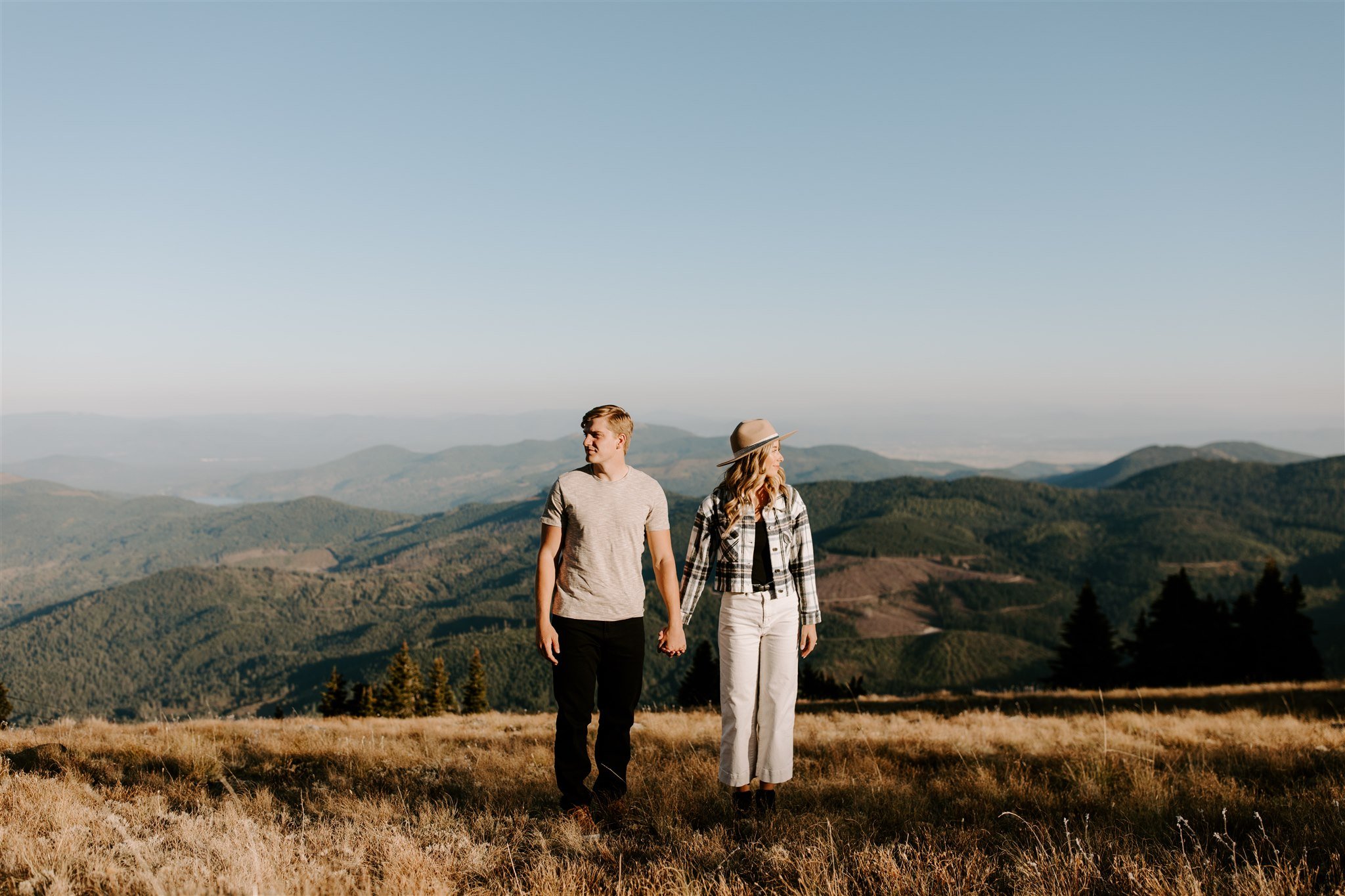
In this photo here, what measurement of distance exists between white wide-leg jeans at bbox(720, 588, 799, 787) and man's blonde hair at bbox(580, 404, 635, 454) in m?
1.49

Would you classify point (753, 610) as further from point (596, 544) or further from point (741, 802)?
point (741, 802)

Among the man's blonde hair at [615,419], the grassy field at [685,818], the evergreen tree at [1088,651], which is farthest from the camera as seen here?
the evergreen tree at [1088,651]

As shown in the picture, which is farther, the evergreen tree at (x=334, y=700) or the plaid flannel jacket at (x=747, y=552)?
the evergreen tree at (x=334, y=700)

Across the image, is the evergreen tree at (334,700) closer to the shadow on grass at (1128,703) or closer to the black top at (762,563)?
the shadow on grass at (1128,703)

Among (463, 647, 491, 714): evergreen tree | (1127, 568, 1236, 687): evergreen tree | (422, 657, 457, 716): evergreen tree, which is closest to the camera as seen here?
(1127, 568, 1236, 687): evergreen tree

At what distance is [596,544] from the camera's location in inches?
206

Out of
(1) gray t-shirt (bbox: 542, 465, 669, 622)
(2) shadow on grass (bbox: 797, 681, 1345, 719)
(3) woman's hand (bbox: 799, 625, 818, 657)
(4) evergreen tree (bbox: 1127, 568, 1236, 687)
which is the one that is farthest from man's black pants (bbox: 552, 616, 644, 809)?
(4) evergreen tree (bbox: 1127, 568, 1236, 687)

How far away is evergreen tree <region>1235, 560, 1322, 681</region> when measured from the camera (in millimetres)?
34469

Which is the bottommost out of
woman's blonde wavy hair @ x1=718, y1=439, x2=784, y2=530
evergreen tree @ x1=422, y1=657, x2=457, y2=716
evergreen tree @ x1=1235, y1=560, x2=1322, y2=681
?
evergreen tree @ x1=422, y1=657, x2=457, y2=716

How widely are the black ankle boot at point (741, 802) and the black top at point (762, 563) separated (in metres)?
1.62

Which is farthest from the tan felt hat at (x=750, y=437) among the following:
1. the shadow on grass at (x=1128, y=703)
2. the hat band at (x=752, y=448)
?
the shadow on grass at (x=1128, y=703)

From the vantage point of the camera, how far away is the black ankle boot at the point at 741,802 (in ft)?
17.0

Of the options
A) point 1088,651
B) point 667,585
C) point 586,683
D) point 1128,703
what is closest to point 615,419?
point 667,585

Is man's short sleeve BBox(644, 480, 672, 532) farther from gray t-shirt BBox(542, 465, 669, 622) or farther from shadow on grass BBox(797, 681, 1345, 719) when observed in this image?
shadow on grass BBox(797, 681, 1345, 719)
